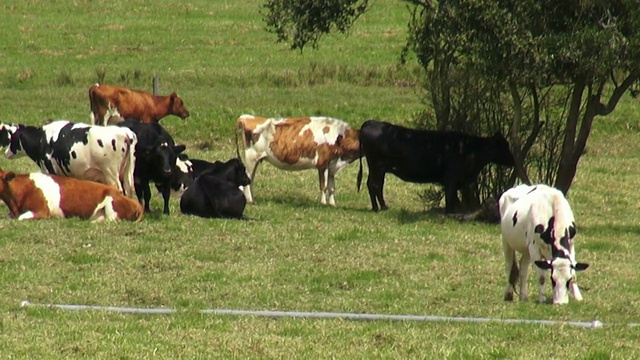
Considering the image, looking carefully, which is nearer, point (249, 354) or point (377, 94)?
point (249, 354)

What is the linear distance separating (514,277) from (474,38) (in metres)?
7.67

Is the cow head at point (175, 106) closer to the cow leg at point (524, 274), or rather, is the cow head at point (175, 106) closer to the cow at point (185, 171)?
the cow at point (185, 171)

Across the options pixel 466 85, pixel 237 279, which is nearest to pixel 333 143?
pixel 466 85

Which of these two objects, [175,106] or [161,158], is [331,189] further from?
[175,106]

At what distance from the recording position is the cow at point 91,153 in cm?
1956

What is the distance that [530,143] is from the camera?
2175 cm

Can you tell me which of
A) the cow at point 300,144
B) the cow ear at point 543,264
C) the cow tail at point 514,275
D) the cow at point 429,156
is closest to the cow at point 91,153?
the cow at point 300,144

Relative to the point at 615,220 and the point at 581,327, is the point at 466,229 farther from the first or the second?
the point at 581,327

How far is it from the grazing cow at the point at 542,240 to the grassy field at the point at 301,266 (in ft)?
0.94

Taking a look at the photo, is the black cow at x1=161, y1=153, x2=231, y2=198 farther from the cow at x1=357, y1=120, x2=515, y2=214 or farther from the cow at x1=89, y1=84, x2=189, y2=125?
the cow at x1=89, y1=84, x2=189, y2=125

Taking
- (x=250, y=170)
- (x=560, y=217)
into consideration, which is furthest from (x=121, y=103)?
(x=560, y=217)

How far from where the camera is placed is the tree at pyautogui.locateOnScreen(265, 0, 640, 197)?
19984mm

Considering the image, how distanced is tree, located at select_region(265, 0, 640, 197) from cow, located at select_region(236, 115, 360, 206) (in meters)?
1.48

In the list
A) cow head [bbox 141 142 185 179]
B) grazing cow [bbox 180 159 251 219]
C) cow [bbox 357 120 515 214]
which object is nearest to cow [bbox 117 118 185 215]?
cow head [bbox 141 142 185 179]
